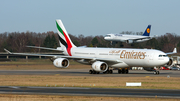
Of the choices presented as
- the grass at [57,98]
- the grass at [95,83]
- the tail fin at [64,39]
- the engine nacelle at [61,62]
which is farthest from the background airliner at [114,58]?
the grass at [57,98]

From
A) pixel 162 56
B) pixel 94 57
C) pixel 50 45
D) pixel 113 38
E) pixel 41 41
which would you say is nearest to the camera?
pixel 162 56

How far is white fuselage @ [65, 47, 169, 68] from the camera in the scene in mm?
48312

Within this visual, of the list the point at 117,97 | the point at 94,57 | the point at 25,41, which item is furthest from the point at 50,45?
the point at 117,97

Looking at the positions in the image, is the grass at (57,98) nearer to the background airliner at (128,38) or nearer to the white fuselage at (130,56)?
the white fuselage at (130,56)

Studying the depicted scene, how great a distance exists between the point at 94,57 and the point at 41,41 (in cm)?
12363

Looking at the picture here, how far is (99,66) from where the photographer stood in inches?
1955

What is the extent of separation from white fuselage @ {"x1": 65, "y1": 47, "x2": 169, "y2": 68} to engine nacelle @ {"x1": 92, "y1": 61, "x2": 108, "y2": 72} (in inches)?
84.4

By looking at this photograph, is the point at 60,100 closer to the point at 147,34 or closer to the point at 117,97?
the point at 117,97

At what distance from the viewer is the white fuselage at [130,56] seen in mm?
48312

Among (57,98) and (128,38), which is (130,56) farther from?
(128,38)

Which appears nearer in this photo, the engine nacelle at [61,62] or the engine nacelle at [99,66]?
the engine nacelle at [99,66]

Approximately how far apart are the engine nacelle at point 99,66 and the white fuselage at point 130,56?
7.03 ft

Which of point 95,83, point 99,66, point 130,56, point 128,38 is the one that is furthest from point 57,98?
point 128,38

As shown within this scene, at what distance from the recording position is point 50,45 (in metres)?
159
